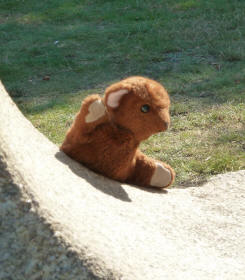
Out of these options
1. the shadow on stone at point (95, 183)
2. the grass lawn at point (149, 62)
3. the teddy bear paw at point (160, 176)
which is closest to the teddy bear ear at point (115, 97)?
the shadow on stone at point (95, 183)

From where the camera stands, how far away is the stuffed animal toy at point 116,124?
223 centimetres

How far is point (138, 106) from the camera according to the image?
87.7 inches

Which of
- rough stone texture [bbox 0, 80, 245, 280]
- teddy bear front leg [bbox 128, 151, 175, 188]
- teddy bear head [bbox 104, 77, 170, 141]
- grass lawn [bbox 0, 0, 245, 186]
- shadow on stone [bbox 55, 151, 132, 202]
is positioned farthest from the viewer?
grass lawn [bbox 0, 0, 245, 186]

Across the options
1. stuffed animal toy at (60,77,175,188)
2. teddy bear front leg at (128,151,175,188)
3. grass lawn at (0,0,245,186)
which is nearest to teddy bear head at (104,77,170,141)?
stuffed animal toy at (60,77,175,188)

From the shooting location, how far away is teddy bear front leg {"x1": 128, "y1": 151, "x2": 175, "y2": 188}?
251 centimetres

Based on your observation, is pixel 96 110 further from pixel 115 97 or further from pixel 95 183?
pixel 95 183

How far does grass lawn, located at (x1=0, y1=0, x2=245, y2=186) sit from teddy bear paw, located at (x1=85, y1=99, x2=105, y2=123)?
1.13 metres

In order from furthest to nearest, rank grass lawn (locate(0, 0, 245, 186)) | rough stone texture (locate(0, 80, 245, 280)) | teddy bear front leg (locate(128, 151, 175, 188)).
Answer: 1. grass lawn (locate(0, 0, 245, 186))
2. teddy bear front leg (locate(128, 151, 175, 188))
3. rough stone texture (locate(0, 80, 245, 280))

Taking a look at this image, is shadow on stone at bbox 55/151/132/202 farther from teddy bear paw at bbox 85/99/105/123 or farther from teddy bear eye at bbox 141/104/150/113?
teddy bear eye at bbox 141/104/150/113

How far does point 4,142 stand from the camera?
1465mm

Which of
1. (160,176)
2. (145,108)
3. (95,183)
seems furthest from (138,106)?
(160,176)

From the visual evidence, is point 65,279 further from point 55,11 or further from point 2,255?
point 55,11

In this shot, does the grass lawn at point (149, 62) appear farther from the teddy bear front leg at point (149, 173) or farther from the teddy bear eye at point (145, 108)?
the teddy bear eye at point (145, 108)

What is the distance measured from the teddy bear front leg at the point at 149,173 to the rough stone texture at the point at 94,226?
65mm
